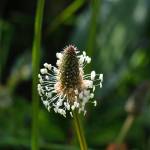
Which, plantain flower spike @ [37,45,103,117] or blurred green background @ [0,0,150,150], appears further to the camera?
blurred green background @ [0,0,150,150]

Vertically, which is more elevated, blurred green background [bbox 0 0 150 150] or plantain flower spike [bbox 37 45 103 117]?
blurred green background [bbox 0 0 150 150]

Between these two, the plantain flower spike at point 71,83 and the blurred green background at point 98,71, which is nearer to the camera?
the plantain flower spike at point 71,83

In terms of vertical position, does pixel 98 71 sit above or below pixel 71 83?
above

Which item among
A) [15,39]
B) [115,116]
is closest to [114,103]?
[115,116]

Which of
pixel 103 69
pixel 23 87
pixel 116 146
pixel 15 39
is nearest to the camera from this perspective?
pixel 116 146

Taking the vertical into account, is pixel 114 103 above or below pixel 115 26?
below

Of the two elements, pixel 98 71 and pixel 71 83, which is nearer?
pixel 71 83

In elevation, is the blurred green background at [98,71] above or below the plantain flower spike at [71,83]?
above

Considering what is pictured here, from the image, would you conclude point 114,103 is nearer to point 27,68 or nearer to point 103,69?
point 103,69
